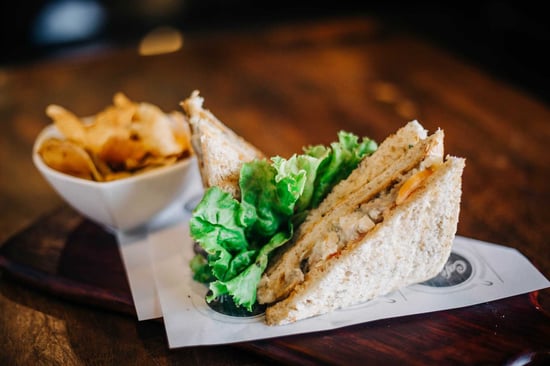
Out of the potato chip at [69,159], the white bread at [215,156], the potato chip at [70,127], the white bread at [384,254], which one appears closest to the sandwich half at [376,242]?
the white bread at [384,254]

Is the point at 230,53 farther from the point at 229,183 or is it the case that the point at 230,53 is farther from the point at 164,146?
the point at 229,183

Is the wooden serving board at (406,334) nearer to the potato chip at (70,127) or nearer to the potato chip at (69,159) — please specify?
the potato chip at (69,159)

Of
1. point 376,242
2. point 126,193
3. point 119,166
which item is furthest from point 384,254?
point 119,166

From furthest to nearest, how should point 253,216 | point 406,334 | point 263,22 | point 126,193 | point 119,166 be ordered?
point 263,22 → point 119,166 → point 126,193 → point 253,216 → point 406,334

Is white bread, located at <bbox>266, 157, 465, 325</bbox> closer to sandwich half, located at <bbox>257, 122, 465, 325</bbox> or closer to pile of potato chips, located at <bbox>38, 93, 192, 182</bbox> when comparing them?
sandwich half, located at <bbox>257, 122, 465, 325</bbox>

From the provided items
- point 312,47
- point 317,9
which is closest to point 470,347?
point 312,47

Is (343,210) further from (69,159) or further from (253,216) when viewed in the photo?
(69,159)
